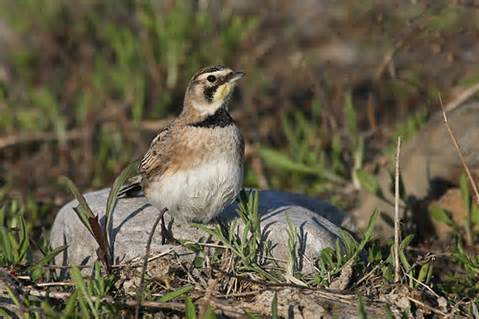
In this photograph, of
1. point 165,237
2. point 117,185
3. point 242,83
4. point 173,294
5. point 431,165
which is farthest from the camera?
point 242,83

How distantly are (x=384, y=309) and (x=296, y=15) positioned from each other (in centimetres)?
687

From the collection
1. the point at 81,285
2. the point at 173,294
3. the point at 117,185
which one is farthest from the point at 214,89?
the point at 81,285

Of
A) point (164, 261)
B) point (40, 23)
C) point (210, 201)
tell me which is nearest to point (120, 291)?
point (164, 261)

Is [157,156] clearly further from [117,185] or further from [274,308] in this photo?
[274,308]

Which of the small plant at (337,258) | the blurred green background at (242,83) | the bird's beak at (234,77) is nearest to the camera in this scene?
the small plant at (337,258)

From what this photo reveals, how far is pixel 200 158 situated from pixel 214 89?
0.55m

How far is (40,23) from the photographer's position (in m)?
10.8

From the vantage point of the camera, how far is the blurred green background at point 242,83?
8109 mm

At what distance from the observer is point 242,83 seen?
32.1 ft

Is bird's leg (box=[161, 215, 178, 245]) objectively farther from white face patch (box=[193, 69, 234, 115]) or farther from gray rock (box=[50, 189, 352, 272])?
white face patch (box=[193, 69, 234, 115])

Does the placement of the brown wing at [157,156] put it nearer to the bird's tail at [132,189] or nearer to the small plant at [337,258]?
the bird's tail at [132,189]

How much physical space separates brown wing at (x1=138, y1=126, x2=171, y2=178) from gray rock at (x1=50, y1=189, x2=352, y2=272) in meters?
0.32

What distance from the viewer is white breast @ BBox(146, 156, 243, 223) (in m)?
5.50

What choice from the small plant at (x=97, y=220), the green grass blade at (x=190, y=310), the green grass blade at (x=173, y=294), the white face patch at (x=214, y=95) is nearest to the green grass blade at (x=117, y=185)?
the small plant at (x=97, y=220)
